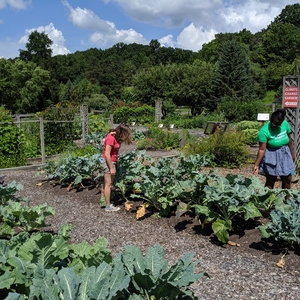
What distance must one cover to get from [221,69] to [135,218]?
33.2 metres

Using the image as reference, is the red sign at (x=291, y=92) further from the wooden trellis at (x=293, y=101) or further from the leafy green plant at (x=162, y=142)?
the leafy green plant at (x=162, y=142)

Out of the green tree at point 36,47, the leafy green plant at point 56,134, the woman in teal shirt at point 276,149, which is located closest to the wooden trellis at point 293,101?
the woman in teal shirt at point 276,149

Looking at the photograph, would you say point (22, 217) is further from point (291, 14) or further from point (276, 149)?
point (291, 14)

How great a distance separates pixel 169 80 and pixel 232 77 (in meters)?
6.76

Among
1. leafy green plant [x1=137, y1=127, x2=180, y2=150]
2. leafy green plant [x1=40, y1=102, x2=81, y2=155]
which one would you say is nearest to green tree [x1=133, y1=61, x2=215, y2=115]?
leafy green plant [x1=137, y1=127, x2=180, y2=150]

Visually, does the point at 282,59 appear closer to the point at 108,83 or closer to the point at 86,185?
the point at 108,83

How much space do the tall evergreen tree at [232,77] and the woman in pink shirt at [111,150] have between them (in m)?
31.0

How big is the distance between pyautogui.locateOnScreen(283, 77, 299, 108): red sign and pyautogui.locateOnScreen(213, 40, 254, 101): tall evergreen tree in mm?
27922

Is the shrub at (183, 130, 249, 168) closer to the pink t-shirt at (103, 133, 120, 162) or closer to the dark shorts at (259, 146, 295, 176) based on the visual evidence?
the dark shorts at (259, 146, 295, 176)

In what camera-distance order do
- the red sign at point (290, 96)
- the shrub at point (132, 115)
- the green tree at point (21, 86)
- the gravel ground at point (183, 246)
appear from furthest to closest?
1. the green tree at point (21, 86)
2. the shrub at point (132, 115)
3. the red sign at point (290, 96)
4. the gravel ground at point (183, 246)

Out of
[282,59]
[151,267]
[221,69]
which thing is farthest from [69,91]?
[151,267]

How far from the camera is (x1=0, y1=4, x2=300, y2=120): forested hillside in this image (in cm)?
3584

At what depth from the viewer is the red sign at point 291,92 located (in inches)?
308

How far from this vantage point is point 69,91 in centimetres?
4247
